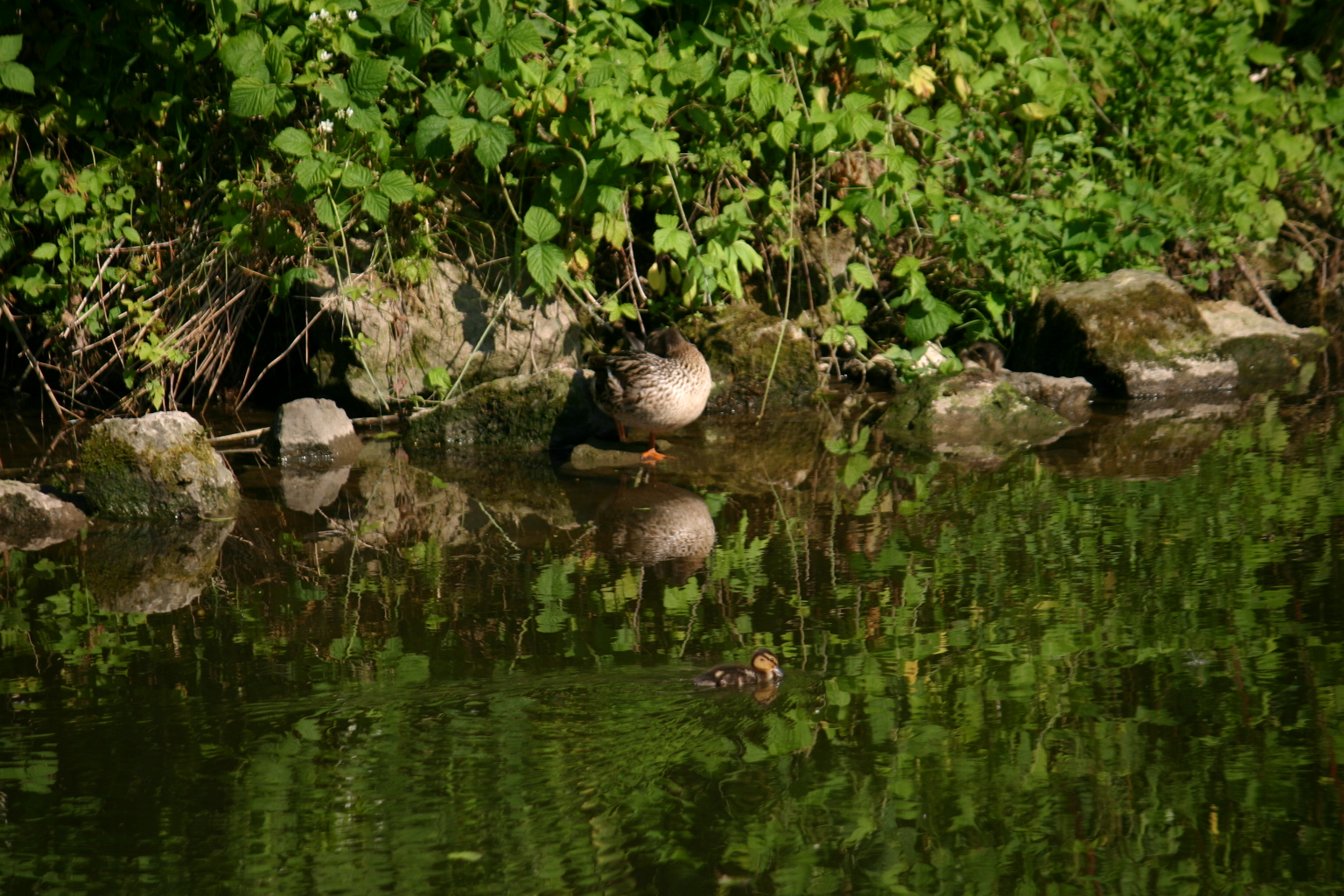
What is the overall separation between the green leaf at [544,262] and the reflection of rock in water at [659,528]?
1470 millimetres

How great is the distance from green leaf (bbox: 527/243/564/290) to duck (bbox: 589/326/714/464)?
0.50m

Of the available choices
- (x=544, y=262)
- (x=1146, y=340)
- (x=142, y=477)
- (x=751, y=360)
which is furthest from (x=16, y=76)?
(x=1146, y=340)

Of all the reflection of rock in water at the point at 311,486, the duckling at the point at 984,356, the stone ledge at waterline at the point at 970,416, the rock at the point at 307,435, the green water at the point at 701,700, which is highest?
the duckling at the point at 984,356

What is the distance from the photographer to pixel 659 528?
17.1ft

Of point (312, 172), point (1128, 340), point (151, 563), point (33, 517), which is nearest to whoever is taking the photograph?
point (151, 563)

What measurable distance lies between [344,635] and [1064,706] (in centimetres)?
214

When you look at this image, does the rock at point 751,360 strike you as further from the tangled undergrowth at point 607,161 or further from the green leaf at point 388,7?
the green leaf at point 388,7

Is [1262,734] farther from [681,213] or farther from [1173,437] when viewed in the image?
[681,213]

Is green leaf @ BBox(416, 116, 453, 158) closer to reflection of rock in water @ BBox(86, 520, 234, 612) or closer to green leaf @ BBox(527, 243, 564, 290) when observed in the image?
green leaf @ BBox(527, 243, 564, 290)

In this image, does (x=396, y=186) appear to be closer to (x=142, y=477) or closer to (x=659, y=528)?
(x=142, y=477)

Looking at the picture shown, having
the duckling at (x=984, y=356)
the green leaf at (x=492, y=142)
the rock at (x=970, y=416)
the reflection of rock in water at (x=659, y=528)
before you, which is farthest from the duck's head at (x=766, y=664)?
the duckling at (x=984, y=356)

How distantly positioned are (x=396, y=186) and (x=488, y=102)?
671 millimetres

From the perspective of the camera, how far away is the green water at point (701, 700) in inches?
103

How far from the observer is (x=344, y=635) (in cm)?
398
